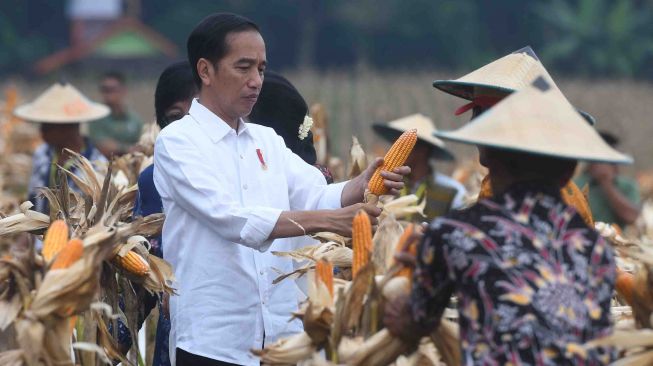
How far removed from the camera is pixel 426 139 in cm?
977

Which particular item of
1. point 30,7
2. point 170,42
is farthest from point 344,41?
point 30,7

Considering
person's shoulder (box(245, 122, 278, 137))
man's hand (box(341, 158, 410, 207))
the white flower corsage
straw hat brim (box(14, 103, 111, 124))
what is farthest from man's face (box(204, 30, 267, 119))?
straw hat brim (box(14, 103, 111, 124))

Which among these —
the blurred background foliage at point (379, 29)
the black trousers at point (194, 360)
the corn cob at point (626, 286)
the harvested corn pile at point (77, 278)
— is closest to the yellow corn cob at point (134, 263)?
the harvested corn pile at point (77, 278)

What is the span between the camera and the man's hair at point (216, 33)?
16.8 ft

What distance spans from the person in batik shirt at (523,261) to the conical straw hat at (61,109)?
6.50 meters

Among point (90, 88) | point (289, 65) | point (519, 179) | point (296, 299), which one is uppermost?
point (519, 179)

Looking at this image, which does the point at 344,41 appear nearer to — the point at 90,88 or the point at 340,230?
the point at 90,88

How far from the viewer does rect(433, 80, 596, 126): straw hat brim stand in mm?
5242

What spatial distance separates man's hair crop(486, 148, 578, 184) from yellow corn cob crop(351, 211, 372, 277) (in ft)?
2.58

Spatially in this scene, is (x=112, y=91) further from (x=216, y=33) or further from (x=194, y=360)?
(x=194, y=360)

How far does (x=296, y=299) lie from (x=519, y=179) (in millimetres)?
1545

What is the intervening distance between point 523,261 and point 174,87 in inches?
117

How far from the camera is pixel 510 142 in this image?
381cm

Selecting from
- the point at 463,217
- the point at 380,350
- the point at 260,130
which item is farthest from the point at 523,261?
the point at 260,130
